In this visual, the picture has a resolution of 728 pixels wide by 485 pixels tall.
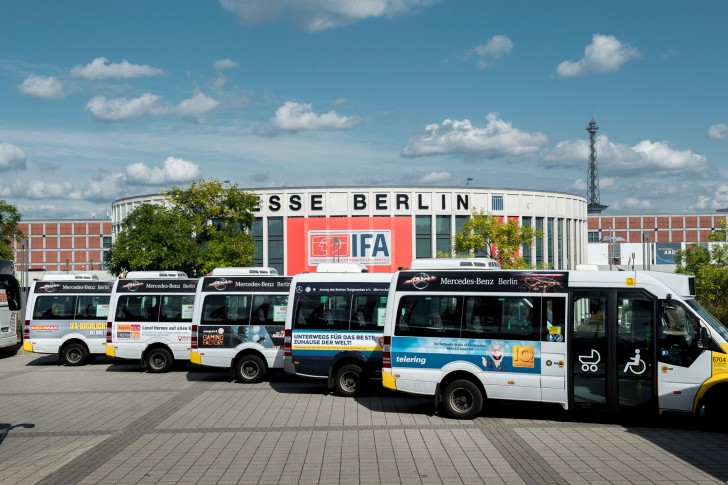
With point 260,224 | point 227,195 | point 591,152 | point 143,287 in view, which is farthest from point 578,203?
point 591,152

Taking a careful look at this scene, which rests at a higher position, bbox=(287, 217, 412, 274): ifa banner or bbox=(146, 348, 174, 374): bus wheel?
bbox=(287, 217, 412, 274): ifa banner

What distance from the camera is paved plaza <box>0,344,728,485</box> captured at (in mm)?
9914

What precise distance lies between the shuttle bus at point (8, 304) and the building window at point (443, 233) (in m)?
37.2

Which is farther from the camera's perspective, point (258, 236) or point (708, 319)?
point (258, 236)

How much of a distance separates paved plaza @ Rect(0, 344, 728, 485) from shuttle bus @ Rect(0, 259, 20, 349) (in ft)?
30.4

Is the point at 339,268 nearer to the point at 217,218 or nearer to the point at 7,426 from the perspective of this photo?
the point at 7,426

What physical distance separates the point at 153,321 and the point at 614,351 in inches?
525

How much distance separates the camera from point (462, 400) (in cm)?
1377

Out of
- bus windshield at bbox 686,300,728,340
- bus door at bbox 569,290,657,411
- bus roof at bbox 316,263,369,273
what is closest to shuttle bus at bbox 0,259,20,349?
bus roof at bbox 316,263,369,273

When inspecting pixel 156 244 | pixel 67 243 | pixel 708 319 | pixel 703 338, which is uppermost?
pixel 67 243

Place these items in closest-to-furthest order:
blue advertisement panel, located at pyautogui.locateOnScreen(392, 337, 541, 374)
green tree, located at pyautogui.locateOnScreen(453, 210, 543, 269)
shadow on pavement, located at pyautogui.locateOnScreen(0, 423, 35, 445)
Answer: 1. shadow on pavement, located at pyautogui.locateOnScreen(0, 423, 35, 445)
2. blue advertisement panel, located at pyautogui.locateOnScreen(392, 337, 541, 374)
3. green tree, located at pyautogui.locateOnScreen(453, 210, 543, 269)

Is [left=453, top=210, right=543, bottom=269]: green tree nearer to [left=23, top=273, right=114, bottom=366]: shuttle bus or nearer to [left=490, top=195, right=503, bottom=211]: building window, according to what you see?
[left=490, top=195, right=503, bottom=211]: building window

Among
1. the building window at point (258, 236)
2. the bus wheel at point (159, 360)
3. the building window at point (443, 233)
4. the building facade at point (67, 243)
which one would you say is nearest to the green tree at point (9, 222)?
the building window at point (258, 236)

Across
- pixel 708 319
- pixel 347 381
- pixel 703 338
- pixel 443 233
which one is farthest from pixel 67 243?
pixel 703 338
